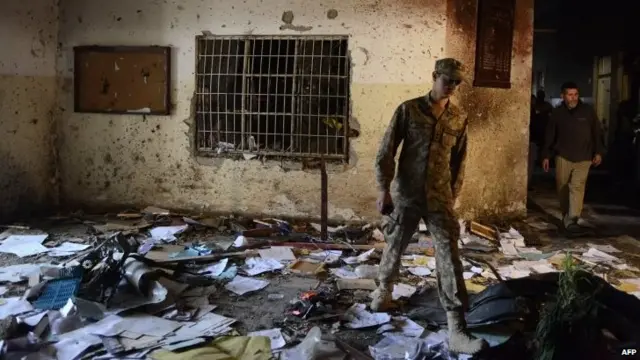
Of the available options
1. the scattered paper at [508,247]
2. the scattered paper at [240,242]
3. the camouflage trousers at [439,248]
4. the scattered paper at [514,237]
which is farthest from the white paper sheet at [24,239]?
the scattered paper at [514,237]

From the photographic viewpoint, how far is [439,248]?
4055 millimetres

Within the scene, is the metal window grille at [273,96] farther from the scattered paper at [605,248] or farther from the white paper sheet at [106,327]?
the white paper sheet at [106,327]

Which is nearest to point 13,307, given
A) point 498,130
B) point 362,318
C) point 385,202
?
point 362,318

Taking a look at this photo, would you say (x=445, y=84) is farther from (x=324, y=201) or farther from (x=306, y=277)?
(x=324, y=201)

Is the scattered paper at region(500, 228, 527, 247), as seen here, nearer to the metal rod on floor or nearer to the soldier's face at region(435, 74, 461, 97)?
the metal rod on floor

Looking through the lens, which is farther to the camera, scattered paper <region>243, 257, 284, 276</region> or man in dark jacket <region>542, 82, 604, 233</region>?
man in dark jacket <region>542, 82, 604, 233</region>

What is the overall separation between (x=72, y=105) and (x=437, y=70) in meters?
5.63

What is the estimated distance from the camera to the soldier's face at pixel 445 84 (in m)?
3.96

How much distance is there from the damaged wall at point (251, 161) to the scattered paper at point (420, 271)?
162cm

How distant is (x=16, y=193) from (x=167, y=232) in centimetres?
216

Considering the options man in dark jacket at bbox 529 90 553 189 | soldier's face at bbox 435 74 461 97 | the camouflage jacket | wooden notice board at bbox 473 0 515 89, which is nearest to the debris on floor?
Result: the camouflage jacket

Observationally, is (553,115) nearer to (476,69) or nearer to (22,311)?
(476,69)

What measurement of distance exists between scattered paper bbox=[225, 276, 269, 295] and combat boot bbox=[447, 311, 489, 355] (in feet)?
6.02

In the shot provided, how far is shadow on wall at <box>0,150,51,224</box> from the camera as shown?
7.37 metres
